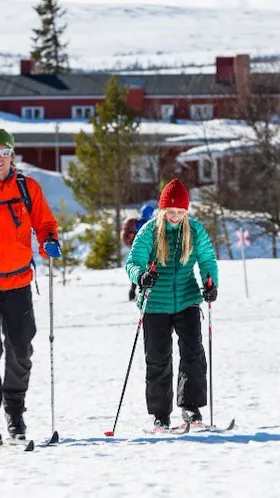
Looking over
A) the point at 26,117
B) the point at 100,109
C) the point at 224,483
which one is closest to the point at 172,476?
the point at 224,483

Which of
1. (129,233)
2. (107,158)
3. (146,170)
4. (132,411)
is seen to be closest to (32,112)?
(146,170)

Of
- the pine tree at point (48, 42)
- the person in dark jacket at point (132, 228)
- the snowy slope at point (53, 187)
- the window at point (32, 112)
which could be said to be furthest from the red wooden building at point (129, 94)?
the person in dark jacket at point (132, 228)

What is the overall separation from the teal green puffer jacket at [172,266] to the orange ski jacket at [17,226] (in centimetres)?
57

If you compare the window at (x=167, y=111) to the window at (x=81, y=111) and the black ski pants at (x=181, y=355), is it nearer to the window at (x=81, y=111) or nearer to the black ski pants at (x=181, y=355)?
the window at (x=81, y=111)

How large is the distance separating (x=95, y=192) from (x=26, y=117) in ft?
93.6

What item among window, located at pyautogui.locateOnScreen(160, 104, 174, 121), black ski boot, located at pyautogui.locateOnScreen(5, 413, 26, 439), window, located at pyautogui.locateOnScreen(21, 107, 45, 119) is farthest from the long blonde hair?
window, located at pyautogui.locateOnScreen(21, 107, 45, 119)

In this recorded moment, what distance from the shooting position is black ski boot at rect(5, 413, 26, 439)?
777 centimetres

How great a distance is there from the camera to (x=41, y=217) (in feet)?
25.2

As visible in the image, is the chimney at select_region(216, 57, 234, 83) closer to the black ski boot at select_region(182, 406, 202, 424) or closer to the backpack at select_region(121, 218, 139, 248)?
the backpack at select_region(121, 218, 139, 248)

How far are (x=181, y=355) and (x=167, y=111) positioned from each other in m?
68.4

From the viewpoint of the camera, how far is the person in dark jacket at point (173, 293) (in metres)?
7.85

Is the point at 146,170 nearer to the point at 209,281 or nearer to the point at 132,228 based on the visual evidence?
the point at 132,228

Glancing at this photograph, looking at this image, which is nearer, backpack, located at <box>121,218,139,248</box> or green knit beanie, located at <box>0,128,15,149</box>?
green knit beanie, located at <box>0,128,15,149</box>

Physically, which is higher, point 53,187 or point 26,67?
point 26,67
